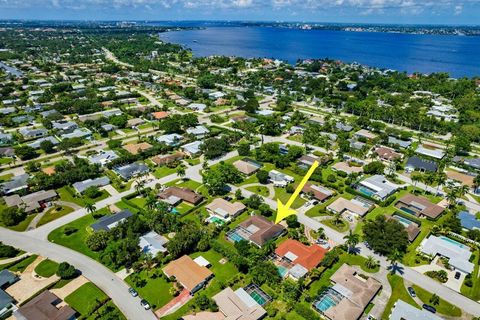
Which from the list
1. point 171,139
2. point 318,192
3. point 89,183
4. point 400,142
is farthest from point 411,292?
point 171,139

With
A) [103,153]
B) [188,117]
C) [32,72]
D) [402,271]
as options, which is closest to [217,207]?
[402,271]

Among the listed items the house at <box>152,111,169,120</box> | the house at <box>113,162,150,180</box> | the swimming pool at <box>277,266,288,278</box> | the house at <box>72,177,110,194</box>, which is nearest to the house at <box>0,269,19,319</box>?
the house at <box>72,177,110,194</box>

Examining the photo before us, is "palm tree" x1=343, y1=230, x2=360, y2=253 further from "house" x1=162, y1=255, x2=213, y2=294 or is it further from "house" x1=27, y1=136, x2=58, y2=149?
"house" x1=27, y1=136, x2=58, y2=149

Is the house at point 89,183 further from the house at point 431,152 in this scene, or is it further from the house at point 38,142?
the house at point 431,152

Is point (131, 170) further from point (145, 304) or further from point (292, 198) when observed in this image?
point (292, 198)

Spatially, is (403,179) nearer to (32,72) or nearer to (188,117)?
(188,117)
